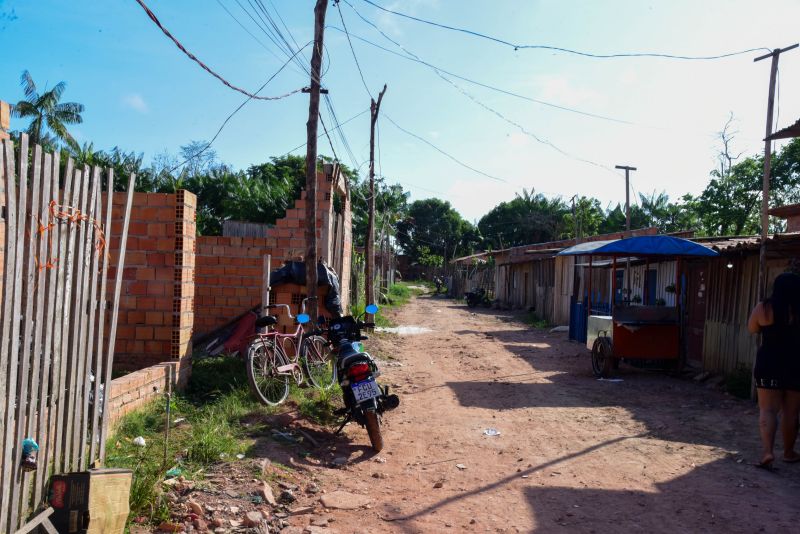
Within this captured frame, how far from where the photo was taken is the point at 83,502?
10.8 feet

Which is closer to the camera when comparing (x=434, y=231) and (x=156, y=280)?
(x=156, y=280)

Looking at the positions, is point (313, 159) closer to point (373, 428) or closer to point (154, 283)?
point (154, 283)

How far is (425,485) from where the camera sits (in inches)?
195

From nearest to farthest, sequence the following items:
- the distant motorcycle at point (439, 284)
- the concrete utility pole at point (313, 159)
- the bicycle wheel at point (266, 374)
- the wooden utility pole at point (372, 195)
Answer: the bicycle wheel at point (266, 374), the concrete utility pole at point (313, 159), the wooden utility pole at point (372, 195), the distant motorcycle at point (439, 284)

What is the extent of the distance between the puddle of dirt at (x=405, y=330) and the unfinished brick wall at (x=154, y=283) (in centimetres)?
938

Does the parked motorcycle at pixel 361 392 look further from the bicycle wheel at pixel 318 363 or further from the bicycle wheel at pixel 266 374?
the bicycle wheel at pixel 318 363

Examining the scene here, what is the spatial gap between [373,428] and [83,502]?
2879mm

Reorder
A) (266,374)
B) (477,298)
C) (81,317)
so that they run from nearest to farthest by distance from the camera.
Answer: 1. (81,317)
2. (266,374)
3. (477,298)

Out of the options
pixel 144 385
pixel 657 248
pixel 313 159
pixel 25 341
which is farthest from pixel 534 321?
pixel 25 341

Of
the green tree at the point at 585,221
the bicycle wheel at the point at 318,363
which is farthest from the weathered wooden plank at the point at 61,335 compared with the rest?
the green tree at the point at 585,221

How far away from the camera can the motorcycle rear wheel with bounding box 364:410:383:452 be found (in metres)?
5.74

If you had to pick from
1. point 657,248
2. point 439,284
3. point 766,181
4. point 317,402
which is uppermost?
point 766,181

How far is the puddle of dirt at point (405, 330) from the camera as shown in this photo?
53.7 ft

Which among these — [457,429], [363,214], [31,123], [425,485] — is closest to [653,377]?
[457,429]
